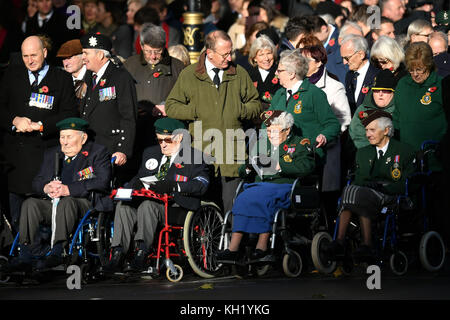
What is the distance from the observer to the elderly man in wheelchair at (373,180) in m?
11.6

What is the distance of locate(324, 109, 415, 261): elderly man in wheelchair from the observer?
11562 millimetres

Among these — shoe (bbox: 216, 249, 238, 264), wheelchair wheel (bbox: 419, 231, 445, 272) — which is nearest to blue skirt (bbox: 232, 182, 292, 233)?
shoe (bbox: 216, 249, 238, 264)

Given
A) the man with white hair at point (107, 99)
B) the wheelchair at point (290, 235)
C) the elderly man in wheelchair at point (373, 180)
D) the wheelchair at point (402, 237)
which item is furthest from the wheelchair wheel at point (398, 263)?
the man with white hair at point (107, 99)

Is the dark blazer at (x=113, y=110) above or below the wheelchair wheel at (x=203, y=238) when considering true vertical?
above

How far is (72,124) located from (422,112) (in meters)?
3.56

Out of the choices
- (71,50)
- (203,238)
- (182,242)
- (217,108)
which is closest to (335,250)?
(203,238)

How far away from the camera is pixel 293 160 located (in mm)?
11812

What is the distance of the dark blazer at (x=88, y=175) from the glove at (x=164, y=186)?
1.47 ft

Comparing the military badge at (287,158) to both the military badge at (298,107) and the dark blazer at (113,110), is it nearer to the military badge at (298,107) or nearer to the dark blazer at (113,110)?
the military badge at (298,107)

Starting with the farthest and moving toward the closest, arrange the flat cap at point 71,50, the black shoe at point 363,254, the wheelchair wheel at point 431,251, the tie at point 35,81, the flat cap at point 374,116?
the flat cap at point 71,50 < the tie at point 35,81 < the flat cap at point 374,116 < the wheelchair wheel at point 431,251 < the black shoe at point 363,254

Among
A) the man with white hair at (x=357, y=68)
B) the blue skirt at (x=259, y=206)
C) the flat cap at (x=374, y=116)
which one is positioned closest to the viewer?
the blue skirt at (x=259, y=206)

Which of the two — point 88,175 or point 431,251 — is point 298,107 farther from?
point 88,175

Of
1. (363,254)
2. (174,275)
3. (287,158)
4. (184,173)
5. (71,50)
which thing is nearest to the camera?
(363,254)

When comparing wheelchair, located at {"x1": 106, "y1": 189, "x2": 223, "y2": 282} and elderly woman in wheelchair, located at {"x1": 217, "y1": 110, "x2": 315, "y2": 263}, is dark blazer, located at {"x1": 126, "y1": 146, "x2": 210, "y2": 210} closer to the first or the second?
wheelchair, located at {"x1": 106, "y1": 189, "x2": 223, "y2": 282}
